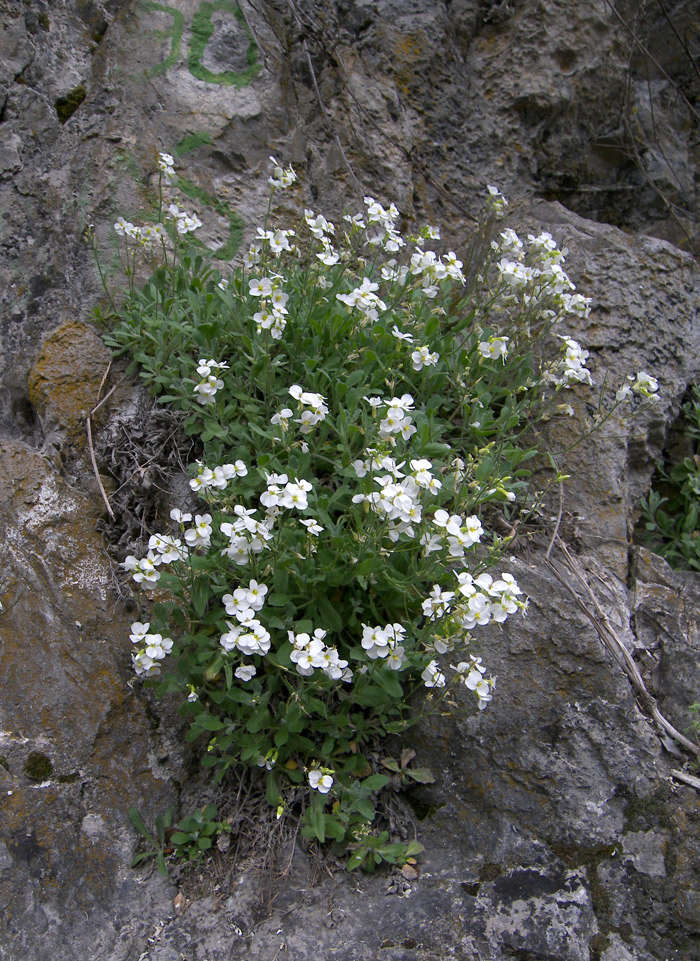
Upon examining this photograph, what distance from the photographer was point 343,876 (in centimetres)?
246

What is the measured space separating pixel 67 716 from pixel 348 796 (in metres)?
1.11

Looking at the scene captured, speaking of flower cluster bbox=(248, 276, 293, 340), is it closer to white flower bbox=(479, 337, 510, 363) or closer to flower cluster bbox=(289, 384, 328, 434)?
flower cluster bbox=(289, 384, 328, 434)

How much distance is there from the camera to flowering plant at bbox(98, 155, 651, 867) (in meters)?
2.45

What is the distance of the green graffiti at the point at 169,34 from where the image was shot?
166 inches

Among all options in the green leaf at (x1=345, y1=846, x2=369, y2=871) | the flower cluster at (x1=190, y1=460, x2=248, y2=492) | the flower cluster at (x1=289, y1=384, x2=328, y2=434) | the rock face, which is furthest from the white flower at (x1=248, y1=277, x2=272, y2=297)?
the green leaf at (x1=345, y1=846, x2=369, y2=871)

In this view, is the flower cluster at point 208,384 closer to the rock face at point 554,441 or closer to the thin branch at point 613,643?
the rock face at point 554,441

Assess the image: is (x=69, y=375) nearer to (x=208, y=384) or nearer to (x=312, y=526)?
(x=208, y=384)

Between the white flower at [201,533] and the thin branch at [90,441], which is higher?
the white flower at [201,533]

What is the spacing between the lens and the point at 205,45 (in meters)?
4.34

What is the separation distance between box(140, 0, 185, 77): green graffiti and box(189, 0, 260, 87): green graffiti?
3.3 inches

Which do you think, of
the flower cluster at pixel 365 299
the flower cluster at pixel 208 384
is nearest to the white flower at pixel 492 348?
the flower cluster at pixel 365 299

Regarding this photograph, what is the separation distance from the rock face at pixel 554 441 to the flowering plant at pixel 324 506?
241 mm

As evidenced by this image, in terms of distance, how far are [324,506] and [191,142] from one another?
2730 millimetres

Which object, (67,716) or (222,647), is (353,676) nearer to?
(222,647)
